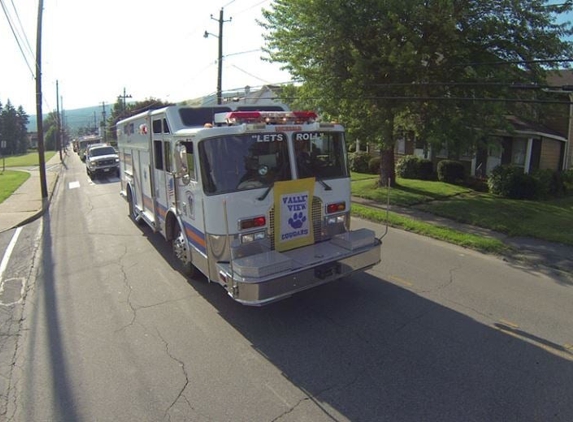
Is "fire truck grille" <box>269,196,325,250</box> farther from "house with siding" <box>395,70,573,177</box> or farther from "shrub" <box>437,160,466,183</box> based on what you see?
"shrub" <box>437,160,466,183</box>

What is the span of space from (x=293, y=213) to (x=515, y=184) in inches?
491

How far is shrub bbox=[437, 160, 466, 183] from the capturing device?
18.9 metres

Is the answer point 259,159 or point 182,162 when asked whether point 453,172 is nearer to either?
point 259,159

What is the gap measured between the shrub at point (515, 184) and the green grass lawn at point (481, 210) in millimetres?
536

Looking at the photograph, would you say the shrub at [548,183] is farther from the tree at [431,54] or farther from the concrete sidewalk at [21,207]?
the concrete sidewalk at [21,207]

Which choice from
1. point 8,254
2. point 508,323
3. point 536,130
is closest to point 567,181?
point 536,130

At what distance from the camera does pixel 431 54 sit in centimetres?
1241

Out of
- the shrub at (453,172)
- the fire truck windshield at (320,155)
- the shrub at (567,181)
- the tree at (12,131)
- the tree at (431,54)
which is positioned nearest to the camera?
the fire truck windshield at (320,155)

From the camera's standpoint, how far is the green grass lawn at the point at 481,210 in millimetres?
9695

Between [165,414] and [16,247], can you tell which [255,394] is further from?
[16,247]

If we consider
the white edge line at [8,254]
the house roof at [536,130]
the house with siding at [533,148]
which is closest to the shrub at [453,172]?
the house with siding at [533,148]

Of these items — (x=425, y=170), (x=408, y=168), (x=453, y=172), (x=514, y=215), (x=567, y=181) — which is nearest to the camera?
(x=514, y=215)

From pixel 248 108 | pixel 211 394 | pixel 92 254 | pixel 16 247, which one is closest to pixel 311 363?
pixel 211 394

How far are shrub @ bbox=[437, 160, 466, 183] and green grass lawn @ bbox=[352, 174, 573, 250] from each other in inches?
68.5
